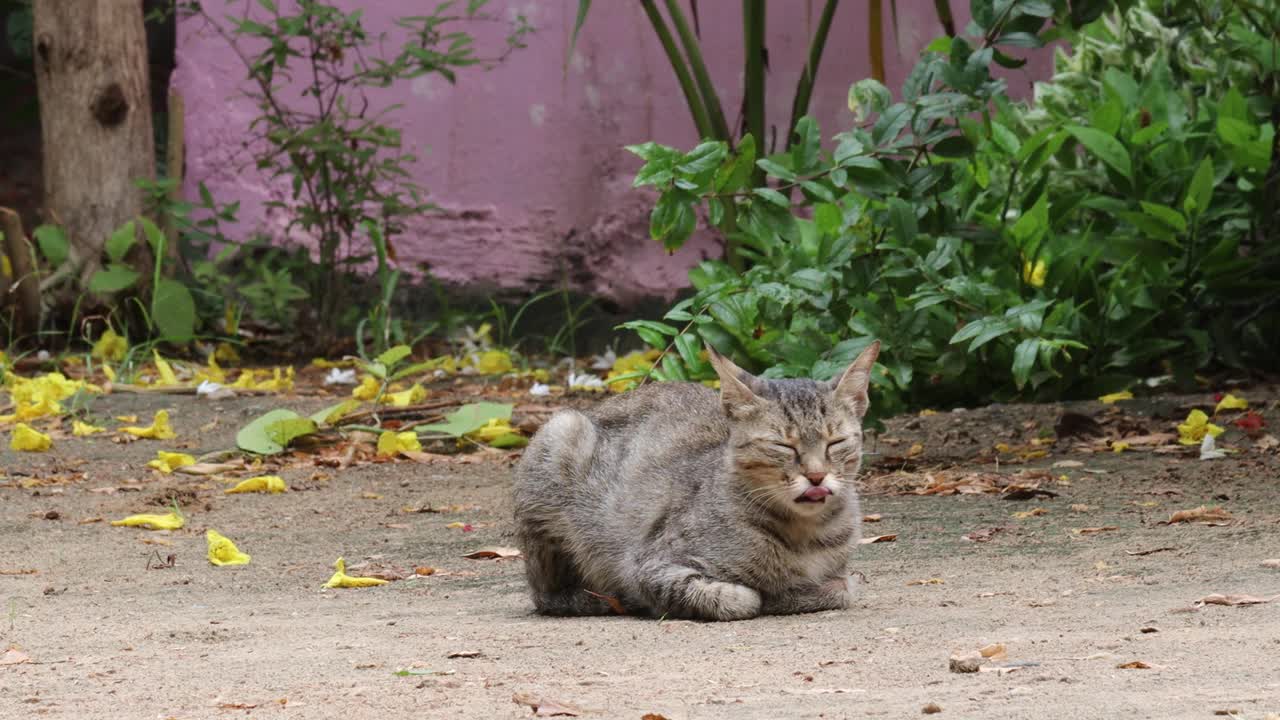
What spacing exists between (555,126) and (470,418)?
3.10 metres

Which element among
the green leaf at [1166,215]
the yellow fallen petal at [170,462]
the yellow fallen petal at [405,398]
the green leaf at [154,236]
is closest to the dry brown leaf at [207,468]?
the yellow fallen petal at [170,462]

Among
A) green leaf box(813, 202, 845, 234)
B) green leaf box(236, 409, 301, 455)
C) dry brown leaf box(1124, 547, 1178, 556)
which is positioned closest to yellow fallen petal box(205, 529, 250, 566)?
green leaf box(236, 409, 301, 455)

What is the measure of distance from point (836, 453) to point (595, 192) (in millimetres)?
5560

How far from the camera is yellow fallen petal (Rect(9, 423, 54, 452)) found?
5707mm

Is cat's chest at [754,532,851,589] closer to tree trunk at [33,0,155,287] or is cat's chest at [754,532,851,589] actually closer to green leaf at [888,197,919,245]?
green leaf at [888,197,919,245]

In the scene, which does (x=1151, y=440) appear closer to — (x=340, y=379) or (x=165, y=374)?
(x=340, y=379)

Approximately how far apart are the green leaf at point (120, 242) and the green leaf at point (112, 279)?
58 mm

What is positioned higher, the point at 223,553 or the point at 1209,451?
the point at 1209,451

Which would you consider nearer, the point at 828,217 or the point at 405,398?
the point at 828,217

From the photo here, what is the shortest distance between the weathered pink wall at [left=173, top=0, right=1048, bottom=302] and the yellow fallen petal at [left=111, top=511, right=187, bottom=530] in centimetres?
410

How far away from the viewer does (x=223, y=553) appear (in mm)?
4102

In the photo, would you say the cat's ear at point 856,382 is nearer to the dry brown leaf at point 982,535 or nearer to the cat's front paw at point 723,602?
the cat's front paw at point 723,602

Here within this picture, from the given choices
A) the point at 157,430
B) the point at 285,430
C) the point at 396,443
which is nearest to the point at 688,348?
the point at 396,443

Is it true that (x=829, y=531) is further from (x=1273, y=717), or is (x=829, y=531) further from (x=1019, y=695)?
(x=1273, y=717)
